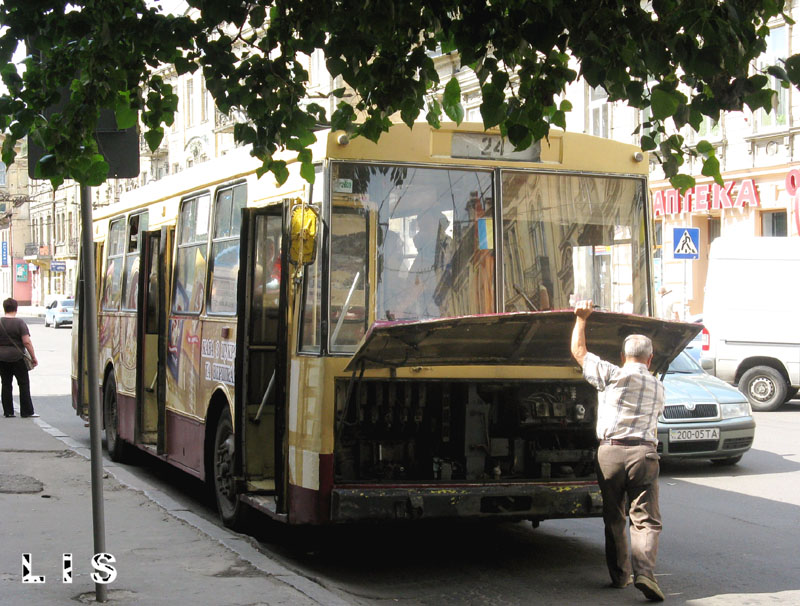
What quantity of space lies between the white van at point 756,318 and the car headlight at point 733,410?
308 inches

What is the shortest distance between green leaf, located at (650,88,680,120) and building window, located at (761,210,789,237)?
25485mm

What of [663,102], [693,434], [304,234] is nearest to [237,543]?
[304,234]

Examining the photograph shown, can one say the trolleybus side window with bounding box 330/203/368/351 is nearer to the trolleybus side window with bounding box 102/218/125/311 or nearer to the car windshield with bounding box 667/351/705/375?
the trolleybus side window with bounding box 102/218/125/311

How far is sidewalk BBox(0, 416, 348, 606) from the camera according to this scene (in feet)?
22.8

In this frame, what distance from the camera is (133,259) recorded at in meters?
13.7

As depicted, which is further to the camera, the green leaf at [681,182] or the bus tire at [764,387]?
the bus tire at [764,387]

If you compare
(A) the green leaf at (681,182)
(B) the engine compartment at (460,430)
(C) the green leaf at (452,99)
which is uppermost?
(C) the green leaf at (452,99)

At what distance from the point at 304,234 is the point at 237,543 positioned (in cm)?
220

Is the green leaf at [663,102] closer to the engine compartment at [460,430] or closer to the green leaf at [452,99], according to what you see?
the green leaf at [452,99]

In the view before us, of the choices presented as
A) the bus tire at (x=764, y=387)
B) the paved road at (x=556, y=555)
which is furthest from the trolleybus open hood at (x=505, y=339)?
the bus tire at (x=764, y=387)

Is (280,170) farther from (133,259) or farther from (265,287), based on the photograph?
(133,259)

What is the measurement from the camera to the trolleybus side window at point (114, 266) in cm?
1438

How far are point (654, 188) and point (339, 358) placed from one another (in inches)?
1066

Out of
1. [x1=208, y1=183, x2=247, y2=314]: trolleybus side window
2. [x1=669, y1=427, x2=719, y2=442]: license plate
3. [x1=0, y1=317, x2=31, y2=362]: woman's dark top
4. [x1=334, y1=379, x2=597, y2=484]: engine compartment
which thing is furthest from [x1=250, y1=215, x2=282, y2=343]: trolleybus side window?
[x1=0, y1=317, x2=31, y2=362]: woman's dark top
